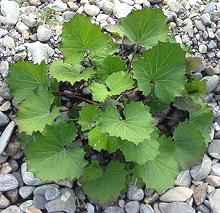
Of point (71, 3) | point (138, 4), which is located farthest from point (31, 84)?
point (138, 4)

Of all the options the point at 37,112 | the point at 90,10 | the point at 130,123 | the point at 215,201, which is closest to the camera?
the point at 130,123

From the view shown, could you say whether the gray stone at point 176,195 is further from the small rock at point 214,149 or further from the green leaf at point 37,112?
the green leaf at point 37,112

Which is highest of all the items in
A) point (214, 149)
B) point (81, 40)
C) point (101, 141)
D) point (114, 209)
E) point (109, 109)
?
point (81, 40)

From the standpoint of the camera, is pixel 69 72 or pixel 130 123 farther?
pixel 69 72

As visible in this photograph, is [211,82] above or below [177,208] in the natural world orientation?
above

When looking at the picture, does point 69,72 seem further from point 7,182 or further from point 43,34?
point 7,182

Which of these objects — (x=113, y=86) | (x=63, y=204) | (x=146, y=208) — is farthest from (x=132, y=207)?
(x=113, y=86)

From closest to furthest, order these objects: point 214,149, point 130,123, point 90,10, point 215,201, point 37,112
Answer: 1. point 130,123
2. point 37,112
3. point 215,201
4. point 214,149
5. point 90,10
